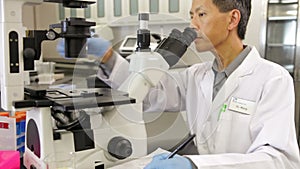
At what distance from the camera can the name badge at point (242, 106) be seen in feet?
3.66

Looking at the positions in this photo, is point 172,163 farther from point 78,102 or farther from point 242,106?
point 242,106

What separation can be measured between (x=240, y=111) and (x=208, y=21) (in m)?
0.34

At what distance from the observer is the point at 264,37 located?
256cm

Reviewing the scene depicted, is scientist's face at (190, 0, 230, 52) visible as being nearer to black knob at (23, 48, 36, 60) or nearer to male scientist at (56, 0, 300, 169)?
male scientist at (56, 0, 300, 169)

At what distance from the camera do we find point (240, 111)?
3.70 ft

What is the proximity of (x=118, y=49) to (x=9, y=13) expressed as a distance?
48cm

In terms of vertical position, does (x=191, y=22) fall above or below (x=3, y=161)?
above

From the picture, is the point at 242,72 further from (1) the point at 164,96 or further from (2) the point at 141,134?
(2) the point at 141,134

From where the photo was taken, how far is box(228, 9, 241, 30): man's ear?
3.89 ft

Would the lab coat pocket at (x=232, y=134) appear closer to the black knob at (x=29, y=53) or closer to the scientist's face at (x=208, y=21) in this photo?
the scientist's face at (x=208, y=21)

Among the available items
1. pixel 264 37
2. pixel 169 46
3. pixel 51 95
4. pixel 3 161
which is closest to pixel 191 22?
pixel 169 46

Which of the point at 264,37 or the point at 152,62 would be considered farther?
the point at 264,37

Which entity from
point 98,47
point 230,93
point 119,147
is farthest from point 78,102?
point 230,93

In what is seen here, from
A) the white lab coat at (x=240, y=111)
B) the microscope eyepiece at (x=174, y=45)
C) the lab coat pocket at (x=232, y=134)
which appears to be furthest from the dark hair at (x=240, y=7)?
the lab coat pocket at (x=232, y=134)
